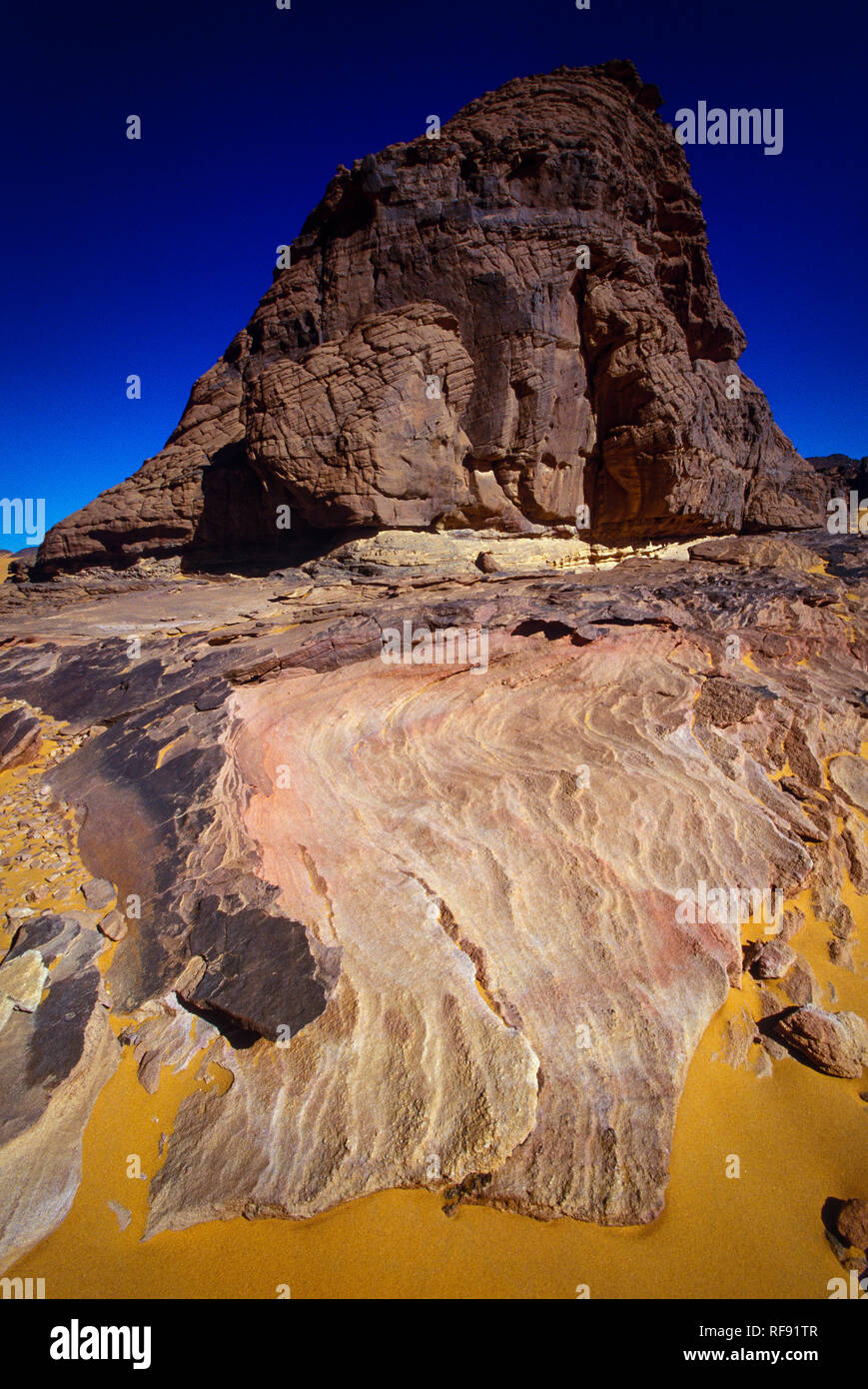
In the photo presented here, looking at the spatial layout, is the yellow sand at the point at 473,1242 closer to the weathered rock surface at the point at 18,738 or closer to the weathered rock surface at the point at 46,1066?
the weathered rock surface at the point at 46,1066

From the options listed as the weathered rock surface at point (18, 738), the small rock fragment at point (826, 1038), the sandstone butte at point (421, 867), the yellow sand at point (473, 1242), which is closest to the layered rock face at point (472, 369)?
the sandstone butte at point (421, 867)

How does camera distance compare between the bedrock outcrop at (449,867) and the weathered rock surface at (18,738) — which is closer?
the bedrock outcrop at (449,867)

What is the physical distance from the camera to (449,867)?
15.3ft

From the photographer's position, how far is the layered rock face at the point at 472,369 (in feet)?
53.6

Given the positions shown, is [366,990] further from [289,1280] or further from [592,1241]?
[592,1241]

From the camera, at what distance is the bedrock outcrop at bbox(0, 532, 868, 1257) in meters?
3.05

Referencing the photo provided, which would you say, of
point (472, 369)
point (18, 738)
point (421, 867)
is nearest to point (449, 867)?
point (421, 867)

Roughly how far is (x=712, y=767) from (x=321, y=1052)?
4.62 m

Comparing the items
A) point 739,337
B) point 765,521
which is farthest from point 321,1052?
point 739,337

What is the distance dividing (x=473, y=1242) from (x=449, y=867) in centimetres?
229

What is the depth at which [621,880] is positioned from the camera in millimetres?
4582

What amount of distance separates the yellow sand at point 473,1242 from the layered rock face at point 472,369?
1557 cm

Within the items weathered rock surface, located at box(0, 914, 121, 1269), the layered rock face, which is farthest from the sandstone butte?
the layered rock face

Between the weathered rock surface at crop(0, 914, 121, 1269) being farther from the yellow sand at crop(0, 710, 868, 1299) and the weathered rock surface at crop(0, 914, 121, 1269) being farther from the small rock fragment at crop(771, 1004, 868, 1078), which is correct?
the small rock fragment at crop(771, 1004, 868, 1078)
